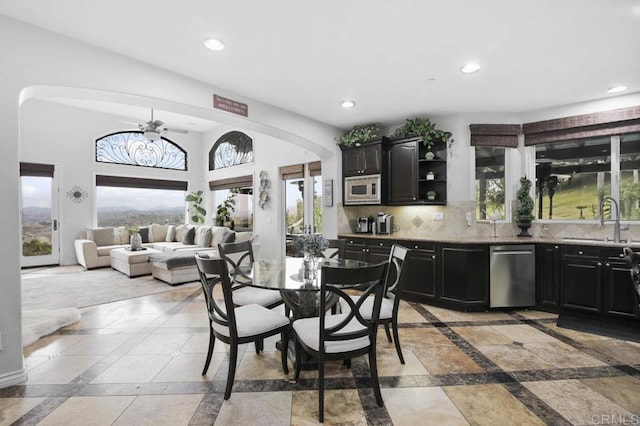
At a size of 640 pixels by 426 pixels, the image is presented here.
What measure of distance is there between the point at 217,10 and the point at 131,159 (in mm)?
7613

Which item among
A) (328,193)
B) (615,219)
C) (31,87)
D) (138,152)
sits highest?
(138,152)

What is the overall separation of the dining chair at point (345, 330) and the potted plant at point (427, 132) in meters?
3.06

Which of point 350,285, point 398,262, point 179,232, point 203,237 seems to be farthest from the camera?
point 179,232

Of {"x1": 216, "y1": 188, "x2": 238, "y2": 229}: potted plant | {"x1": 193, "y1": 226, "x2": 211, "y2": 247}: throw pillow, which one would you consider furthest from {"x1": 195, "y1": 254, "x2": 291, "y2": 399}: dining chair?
{"x1": 216, "y1": 188, "x2": 238, "y2": 229}: potted plant

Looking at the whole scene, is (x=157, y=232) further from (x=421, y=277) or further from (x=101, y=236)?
(x=421, y=277)

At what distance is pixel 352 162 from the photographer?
515 cm

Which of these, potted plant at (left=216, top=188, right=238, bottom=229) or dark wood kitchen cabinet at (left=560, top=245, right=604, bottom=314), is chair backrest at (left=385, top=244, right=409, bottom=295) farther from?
potted plant at (left=216, top=188, right=238, bottom=229)

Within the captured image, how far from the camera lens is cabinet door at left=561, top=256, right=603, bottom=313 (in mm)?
3568

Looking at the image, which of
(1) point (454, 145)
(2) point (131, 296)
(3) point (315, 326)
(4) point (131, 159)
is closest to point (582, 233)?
(1) point (454, 145)

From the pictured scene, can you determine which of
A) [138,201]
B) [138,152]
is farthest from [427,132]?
[138,201]

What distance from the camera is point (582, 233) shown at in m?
4.13

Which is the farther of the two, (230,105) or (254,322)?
(230,105)

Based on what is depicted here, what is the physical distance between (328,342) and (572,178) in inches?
168

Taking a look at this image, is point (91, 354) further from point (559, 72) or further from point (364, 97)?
point (559, 72)
